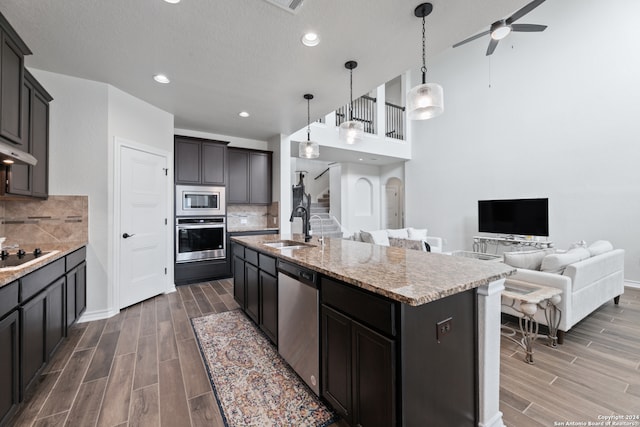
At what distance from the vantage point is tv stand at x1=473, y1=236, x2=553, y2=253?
503cm

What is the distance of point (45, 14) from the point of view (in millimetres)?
1966

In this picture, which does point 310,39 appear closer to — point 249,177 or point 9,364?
point 9,364

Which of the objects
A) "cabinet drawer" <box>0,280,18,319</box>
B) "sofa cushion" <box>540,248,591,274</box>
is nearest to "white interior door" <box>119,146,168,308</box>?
"cabinet drawer" <box>0,280,18,319</box>

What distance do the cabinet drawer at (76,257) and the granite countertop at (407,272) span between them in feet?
6.46

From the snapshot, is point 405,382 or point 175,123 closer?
point 405,382

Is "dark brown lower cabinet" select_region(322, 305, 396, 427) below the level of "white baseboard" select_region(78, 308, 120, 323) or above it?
above

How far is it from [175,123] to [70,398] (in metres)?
3.92

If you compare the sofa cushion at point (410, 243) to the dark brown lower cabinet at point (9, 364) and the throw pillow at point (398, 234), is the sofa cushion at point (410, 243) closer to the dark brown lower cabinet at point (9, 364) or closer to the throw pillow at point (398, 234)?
the throw pillow at point (398, 234)

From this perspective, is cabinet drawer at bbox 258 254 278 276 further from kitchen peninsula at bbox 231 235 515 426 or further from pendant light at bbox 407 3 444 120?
pendant light at bbox 407 3 444 120

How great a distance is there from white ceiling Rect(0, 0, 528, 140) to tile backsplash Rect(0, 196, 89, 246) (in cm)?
139

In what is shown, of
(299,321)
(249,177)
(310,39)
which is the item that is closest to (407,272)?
(299,321)

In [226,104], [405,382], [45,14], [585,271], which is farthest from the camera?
[226,104]

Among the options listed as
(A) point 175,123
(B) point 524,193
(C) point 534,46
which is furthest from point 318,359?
(C) point 534,46

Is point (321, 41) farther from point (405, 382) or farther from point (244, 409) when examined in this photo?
point (244, 409)
